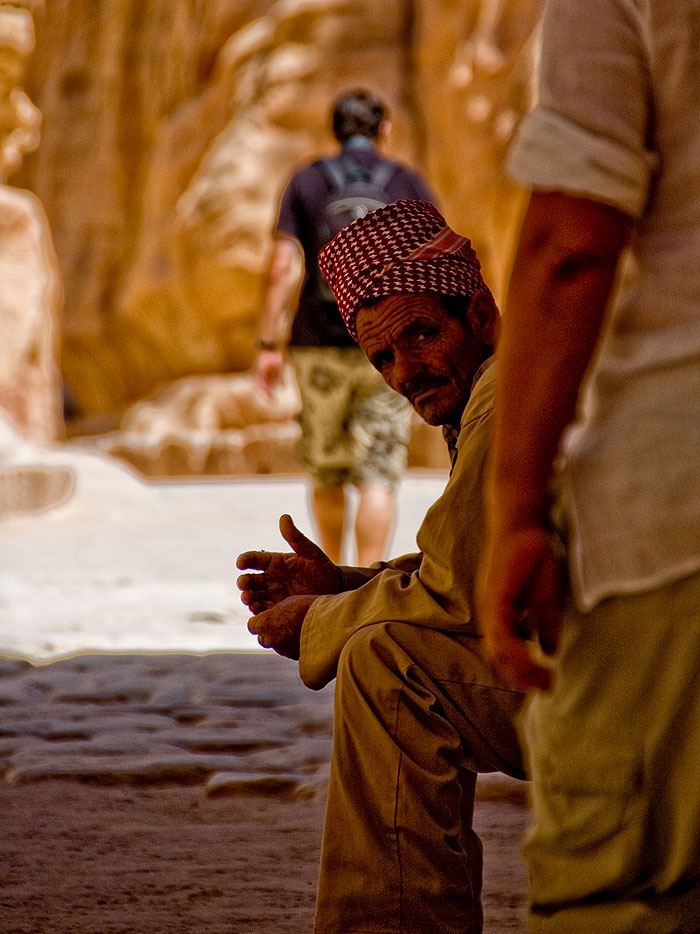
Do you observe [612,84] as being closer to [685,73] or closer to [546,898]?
[685,73]

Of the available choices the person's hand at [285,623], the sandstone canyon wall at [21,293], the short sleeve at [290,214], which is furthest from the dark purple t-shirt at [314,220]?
the sandstone canyon wall at [21,293]

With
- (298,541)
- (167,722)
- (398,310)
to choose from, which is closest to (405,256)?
(398,310)

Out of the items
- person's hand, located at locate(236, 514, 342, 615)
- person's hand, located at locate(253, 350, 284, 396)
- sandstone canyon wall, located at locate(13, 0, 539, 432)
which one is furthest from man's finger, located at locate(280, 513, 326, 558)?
sandstone canyon wall, located at locate(13, 0, 539, 432)

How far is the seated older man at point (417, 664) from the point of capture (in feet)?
5.49

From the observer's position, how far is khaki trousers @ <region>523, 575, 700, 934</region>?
46.3 inches

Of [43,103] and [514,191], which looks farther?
[43,103]

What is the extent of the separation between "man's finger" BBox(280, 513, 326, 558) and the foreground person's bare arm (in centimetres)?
85

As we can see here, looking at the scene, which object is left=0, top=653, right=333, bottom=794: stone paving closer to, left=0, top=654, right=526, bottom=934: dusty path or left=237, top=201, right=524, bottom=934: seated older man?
left=0, top=654, right=526, bottom=934: dusty path

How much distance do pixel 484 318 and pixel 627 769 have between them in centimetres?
98

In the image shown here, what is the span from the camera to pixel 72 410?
89.7 feet

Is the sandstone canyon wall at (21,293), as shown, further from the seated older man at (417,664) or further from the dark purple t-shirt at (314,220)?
the seated older man at (417,664)

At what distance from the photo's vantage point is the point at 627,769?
1.19 meters

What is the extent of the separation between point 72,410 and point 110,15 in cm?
916

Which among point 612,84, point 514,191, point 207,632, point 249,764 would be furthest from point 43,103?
point 612,84
